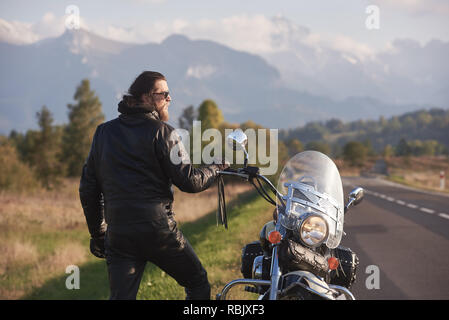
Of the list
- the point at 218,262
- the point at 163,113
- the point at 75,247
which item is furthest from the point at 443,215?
the point at 75,247

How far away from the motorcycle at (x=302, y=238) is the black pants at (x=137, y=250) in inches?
16.7

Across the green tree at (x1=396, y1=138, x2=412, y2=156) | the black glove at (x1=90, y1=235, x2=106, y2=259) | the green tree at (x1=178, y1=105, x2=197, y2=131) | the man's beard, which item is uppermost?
the green tree at (x1=178, y1=105, x2=197, y2=131)

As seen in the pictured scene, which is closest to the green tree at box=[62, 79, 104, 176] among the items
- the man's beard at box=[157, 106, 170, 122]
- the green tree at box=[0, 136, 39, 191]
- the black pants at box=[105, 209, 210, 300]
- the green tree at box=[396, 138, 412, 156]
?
the green tree at box=[0, 136, 39, 191]

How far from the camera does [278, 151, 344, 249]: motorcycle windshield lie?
9.86 ft

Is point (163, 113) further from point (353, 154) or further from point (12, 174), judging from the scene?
point (353, 154)

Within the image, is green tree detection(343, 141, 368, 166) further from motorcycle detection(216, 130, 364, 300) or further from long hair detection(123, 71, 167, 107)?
long hair detection(123, 71, 167, 107)

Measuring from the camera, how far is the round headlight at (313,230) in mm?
2888

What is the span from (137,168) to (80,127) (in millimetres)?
47935

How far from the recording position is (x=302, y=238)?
9.46 ft

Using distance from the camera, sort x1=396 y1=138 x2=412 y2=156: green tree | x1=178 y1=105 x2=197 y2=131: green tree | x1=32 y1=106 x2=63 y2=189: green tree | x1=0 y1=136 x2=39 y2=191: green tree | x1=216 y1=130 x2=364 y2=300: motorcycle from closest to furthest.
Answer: x1=216 y1=130 x2=364 y2=300: motorcycle, x1=0 y1=136 x2=39 y2=191: green tree, x1=32 y1=106 x2=63 y2=189: green tree, x1=178 y1=105 x2=197 y2=131: green tree, x1=396 y1=138 x2=412 y2=156: green tree

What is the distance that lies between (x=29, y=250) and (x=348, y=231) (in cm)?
1177

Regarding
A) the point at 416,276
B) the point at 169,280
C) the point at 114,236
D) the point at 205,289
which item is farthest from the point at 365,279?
the point at 114,236

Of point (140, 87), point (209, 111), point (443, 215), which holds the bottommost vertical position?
point (443, 215)
